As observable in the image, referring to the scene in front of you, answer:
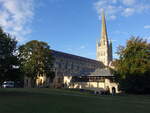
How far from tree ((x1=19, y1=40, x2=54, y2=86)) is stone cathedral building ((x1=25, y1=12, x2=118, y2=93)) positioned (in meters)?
7.55

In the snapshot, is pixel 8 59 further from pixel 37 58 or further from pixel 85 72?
pixel 85 72

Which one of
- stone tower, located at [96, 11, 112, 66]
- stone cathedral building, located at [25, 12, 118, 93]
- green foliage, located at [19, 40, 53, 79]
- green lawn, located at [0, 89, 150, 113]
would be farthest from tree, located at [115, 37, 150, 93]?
stone tower, located at [96, 11, 112, 66]

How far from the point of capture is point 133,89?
1649 inches

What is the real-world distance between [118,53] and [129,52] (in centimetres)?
275

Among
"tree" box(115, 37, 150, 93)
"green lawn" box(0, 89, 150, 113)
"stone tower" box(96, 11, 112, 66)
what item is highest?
"stone tower" box(96, 11, 112, 66)

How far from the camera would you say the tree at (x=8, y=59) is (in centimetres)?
2559

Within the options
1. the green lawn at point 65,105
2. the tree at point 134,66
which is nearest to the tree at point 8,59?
the green lawn at point 65,105

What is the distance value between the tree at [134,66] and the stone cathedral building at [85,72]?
5.15 metres

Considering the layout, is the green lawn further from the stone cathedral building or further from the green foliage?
the green foliage

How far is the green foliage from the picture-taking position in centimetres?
5697

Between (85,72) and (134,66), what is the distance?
68.6 m

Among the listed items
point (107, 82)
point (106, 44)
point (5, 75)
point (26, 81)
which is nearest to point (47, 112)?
point (5, 75)

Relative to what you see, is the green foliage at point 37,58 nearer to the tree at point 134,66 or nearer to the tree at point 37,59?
the tree at point 37,59

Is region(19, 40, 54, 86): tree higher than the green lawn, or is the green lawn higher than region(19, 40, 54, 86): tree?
region(19, 40, 54, 86): tree
